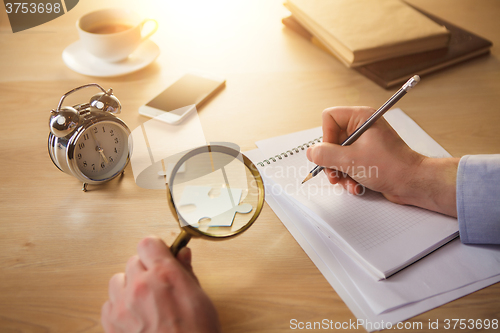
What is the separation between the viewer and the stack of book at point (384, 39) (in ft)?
4.00

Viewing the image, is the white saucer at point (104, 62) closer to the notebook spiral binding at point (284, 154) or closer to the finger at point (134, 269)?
the notebook spiral binding at point (284, 154)

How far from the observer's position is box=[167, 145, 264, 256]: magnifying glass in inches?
23.5

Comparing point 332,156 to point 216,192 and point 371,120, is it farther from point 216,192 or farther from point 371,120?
point 216,192

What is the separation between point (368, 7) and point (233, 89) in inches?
25.8

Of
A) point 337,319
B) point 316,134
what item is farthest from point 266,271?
point 316,134

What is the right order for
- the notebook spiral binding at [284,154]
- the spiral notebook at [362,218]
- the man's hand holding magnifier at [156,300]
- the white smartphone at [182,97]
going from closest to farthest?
the man's hand holding magnifier at [156,300]
the spiral notebook at [362,218]
the notebook spiral binding at [284,154]
the white smartphone at [182,97]

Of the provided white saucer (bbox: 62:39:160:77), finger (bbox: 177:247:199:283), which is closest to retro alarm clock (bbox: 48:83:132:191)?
A: finger (bbox: 177:247:199:283)

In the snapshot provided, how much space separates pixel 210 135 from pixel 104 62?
20.5 inches

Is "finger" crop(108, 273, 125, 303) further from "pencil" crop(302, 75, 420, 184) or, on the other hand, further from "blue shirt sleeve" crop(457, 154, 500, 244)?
"blue shirt sleeve" crop(457, 154, 500, 244)

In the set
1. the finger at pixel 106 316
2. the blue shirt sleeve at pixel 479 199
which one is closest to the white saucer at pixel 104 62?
the finger at pixel 106 316

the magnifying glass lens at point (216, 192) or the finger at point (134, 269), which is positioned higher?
the magnifying glass lens at point (216, 192)

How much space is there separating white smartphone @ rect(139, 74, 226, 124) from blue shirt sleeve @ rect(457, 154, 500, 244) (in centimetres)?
70

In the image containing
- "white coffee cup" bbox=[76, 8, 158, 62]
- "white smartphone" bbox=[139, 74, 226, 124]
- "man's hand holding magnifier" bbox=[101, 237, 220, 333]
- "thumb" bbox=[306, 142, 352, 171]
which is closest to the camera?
"man's hand holding magnifier" bbox=[101, 237, 220, 333]

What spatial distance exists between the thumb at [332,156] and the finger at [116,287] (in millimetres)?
444
